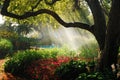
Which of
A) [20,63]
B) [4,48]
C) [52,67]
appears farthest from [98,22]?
[4,48]

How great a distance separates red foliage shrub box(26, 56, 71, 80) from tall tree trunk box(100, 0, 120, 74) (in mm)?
2440

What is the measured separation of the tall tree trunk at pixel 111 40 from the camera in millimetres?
10961

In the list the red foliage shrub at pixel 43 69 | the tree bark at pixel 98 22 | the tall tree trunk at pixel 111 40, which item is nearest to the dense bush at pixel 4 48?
the red foliage shrub at pixel 43 69

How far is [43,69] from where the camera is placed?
13695mm

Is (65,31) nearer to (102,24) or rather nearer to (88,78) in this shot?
(102,24)

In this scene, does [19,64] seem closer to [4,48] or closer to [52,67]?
[52,67]

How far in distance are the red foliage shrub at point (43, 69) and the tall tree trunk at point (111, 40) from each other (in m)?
2.44

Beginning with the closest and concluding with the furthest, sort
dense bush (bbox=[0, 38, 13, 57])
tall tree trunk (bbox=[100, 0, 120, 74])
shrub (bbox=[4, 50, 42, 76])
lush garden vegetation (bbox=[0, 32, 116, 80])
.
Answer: tall tree trunk (bbox=[100, 0, 120, 74]), lush garden vegetation (bbox=[0, 32, 116, 80]), shrub (bbox=[4, 50, 42, 76]), dense bush (bbox=[0, 38, 13, 57])

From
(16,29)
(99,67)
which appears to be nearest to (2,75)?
(99,67)

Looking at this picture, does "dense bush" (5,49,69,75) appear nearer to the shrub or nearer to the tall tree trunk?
the shrub

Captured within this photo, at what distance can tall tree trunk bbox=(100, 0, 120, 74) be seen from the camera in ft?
36.0

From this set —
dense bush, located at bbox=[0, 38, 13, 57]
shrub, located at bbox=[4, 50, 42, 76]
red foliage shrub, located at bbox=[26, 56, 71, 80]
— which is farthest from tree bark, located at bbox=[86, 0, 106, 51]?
dense bush, located at bbox=[0, 38, 13, 57]

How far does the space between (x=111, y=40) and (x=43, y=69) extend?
4.25m

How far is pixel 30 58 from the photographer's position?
1606 cm
